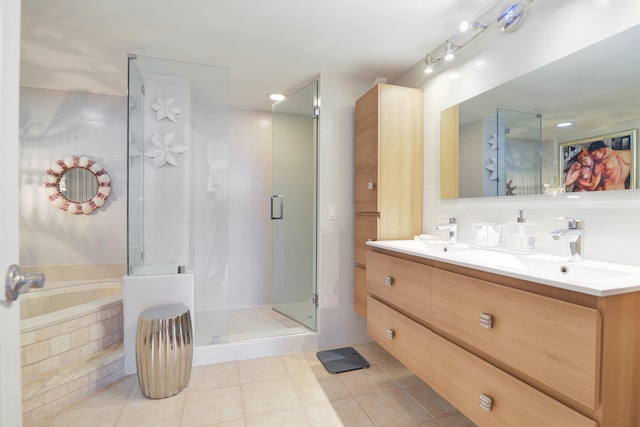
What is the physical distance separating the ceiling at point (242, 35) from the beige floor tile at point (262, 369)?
2.29 meters

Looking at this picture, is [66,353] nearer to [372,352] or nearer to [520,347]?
[372,352]

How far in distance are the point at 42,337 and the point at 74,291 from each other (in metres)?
0.93

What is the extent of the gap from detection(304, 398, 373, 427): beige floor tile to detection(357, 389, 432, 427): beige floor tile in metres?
0.05

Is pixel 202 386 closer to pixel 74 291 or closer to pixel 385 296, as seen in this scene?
pixel 385 296

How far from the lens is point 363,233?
2.44 meters

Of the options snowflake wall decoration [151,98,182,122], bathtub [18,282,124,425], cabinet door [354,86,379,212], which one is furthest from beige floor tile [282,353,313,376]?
snowflake wall decoration [151,98,182,122]

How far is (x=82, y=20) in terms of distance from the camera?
1884mm

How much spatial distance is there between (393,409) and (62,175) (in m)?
3.39

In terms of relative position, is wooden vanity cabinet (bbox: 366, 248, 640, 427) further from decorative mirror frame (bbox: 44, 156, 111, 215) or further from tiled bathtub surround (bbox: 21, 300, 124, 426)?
decorative mirror frame (bbox: 44, 156, 111, 215)

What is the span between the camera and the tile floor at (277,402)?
5.45 feet

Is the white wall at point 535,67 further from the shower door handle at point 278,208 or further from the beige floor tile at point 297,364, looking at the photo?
the shower door handle at point 278,208

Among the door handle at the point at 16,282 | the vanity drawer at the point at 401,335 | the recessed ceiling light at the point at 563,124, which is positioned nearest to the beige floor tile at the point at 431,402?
the vanity drawer at the point at 401,335

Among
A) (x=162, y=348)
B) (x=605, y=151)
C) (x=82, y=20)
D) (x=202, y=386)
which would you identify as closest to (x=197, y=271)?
(x=162, y=348)

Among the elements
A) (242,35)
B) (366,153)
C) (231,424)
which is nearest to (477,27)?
(366,153)
